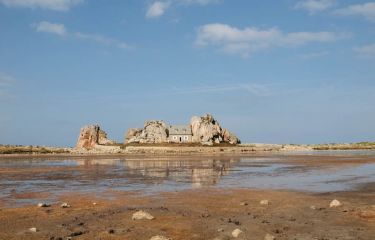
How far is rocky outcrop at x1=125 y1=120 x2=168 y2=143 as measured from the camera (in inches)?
5197

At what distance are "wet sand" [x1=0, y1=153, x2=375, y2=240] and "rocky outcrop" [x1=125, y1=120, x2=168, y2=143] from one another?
353 ft

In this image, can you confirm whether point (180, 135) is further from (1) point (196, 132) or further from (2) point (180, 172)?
(2) point (180, 172)

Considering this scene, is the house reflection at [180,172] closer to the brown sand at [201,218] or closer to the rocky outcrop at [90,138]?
the brown sand at [201,218]

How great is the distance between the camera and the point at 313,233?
42.5 ft

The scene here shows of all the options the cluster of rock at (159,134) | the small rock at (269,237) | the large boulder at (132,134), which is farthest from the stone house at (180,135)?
the small rock at (269,237)

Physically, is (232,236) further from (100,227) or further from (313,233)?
(100,227)

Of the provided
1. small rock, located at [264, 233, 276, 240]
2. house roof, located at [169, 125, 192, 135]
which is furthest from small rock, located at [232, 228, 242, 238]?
house roof, located at [169, 125, 192, 135]

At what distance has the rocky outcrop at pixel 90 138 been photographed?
A: 129 m

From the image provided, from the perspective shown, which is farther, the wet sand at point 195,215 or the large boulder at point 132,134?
the large boulder at point 132,134

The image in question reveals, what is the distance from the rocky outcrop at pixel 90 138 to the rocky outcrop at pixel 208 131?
27357mm

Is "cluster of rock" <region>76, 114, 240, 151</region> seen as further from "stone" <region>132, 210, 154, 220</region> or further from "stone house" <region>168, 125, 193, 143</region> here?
"stone" <region>132, 210, 154, 220</region>

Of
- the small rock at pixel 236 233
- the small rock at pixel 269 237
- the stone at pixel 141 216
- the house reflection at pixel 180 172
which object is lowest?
the small rock at pixel 269 237

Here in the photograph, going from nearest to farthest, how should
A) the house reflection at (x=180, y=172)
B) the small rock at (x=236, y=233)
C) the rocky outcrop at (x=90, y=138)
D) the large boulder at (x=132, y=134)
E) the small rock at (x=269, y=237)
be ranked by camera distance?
1. the small rock at (x=269, y=237)
2. the small rock at (x=236, y=233)
3. the house reflection at (x=180, y=172)
4. the rocky outcrop at (x=90, y=138)
5. the large boulder at (x=132, y=134)

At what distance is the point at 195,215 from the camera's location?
16516 mm
